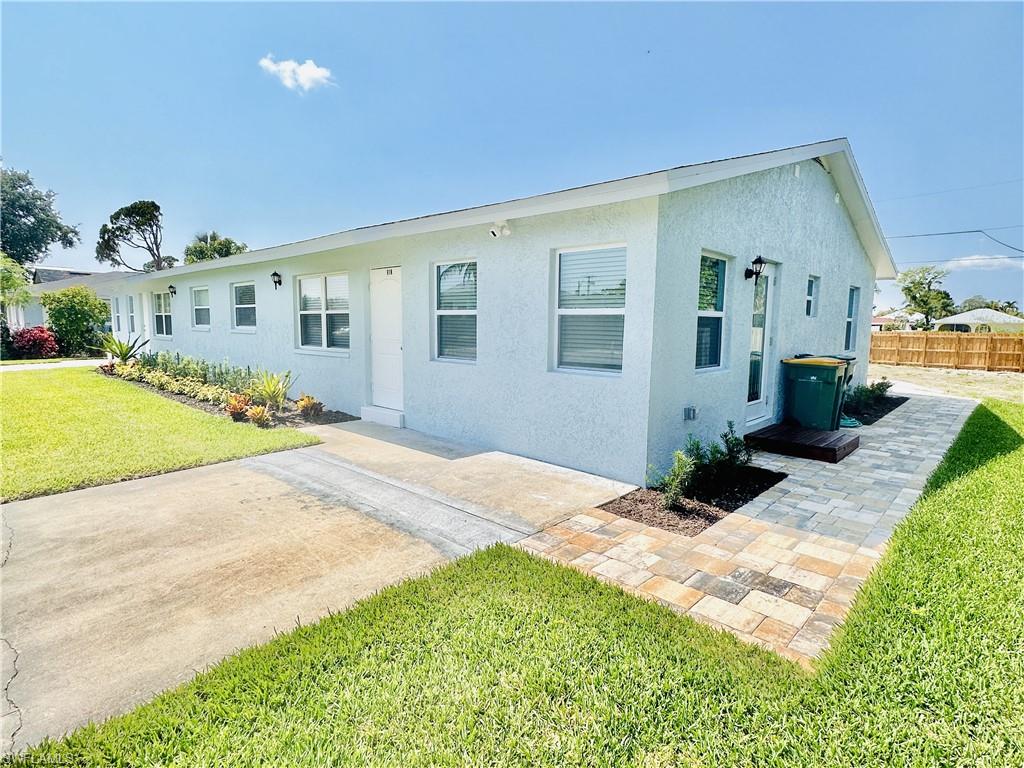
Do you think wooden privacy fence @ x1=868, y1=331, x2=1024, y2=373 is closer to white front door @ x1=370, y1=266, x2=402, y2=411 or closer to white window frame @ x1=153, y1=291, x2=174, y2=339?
white front door @ x1=370, y1=266, x2=402, y2=411

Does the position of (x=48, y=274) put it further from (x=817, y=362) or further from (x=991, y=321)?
(x=991, y=321)

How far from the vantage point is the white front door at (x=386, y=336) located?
846 centimetres

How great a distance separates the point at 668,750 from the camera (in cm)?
202

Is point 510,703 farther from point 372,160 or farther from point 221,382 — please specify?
point 372,160

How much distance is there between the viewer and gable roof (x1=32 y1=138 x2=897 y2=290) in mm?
4781

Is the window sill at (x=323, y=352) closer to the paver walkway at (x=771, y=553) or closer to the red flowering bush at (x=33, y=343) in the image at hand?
the paver walkway at (x=771, y=553)

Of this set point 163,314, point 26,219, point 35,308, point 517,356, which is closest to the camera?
point 517,356

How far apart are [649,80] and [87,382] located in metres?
15.8

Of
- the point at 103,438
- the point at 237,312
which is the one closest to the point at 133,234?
the point at 237,312

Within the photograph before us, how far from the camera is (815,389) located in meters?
7.73

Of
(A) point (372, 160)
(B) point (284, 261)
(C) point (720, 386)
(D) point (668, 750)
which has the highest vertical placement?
(A) point (372, 160)

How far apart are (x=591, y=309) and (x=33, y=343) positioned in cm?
2636

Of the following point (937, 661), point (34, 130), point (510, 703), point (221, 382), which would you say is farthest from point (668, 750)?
point (34, 130)

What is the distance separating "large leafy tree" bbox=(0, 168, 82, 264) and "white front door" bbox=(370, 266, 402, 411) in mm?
41491
